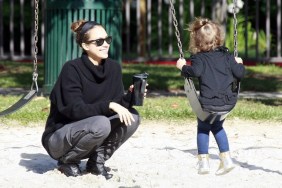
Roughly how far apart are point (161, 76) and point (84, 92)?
22.0 feet

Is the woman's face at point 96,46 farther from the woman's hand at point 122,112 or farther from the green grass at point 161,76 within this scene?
the green grass at point 161,76

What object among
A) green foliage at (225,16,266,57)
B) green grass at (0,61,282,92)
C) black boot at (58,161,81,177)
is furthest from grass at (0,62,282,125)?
black boot at (58,161,81,177)

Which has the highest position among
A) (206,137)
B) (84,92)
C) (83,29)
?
(83,29)

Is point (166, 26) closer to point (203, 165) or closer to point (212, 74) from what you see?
point (203, 165)

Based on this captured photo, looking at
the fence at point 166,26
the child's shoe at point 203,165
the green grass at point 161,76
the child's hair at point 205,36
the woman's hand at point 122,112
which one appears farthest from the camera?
the fence at point 166,26

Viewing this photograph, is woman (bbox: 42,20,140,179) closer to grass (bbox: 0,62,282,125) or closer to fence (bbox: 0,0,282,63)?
grass (bbox: 0,62,282,125)

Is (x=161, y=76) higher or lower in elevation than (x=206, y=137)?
lower

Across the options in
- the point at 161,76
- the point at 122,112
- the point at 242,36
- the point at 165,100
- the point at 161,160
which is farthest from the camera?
the point at 242,36

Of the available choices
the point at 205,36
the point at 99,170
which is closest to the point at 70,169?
the point at 99,170

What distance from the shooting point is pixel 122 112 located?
6.05 metres

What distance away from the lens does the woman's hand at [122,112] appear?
604 cm

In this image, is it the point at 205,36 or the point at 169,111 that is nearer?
the point at 205,36

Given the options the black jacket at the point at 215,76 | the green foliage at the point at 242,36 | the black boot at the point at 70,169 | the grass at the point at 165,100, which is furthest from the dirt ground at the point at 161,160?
the green foliage at the point at 242,36

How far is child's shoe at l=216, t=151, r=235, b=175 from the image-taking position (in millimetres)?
6312
